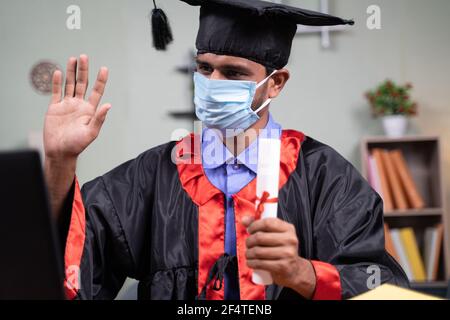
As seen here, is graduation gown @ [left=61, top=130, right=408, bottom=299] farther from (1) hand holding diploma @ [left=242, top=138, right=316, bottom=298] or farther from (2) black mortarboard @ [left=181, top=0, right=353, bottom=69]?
(1) hand holding diploma @ [left=242, top=138, right=316, bottom=298]

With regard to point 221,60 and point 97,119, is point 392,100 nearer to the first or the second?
point 221,60

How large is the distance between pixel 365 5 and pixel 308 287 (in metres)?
2.85

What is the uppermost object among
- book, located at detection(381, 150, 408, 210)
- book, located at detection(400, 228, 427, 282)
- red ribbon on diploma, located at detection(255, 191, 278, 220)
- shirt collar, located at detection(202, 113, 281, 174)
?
shirt collar, located at detection(202, 113, 281, 174)

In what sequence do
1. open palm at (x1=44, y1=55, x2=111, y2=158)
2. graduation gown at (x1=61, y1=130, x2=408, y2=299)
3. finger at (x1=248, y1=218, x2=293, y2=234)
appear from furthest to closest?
graduation gown at (x1=61, y1=130, x2=408, y2=299) < open palm at (x1=44, y1=55, x2=111, y2=158) < finger at (x1=248, y1=218, x2=293, y2=234)

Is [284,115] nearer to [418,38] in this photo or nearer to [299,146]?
[418,38]

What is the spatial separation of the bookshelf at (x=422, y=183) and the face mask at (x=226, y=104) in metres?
1.97

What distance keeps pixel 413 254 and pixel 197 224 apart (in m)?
2.31

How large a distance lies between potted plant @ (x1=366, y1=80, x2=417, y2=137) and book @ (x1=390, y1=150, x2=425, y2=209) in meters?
0.15

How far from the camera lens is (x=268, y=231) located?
117cm

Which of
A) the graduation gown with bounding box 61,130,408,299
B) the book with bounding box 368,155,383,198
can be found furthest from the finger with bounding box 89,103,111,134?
the book with bounding box 368,155,383,198

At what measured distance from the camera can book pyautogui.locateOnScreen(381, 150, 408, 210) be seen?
3.68 m

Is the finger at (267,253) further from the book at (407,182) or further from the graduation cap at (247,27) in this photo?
the book at (407,182)

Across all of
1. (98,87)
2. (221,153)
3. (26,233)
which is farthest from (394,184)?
(26,233)

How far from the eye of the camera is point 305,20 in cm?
179
